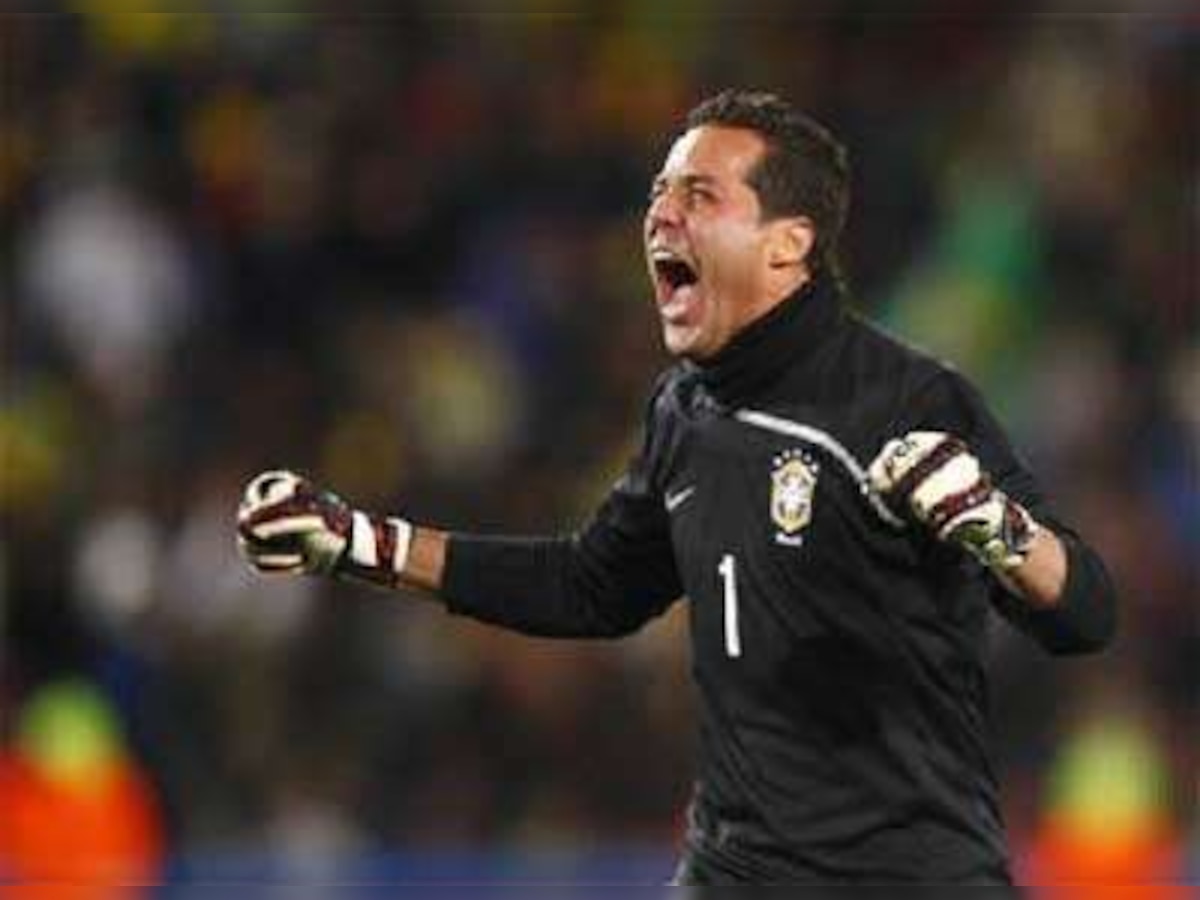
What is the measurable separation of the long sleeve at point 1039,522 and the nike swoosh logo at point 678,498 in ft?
1.43

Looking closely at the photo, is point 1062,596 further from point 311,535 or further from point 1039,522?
point 311,535

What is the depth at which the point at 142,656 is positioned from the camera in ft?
31.9

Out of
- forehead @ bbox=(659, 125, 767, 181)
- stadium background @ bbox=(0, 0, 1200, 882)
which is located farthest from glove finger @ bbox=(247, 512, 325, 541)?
stadium background @ bbox=(0, 0, 1200, 882)

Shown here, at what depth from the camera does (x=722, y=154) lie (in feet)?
17.4

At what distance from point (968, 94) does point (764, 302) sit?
22.6 ft

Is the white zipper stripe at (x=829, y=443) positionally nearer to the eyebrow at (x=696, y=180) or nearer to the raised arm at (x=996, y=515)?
the raised arm at (x=996, y=515)

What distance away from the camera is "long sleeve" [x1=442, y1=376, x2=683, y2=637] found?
18.1 feet

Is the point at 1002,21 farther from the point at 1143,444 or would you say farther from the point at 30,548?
the point at 30,548

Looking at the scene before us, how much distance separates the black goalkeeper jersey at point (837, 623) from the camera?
5.05 m

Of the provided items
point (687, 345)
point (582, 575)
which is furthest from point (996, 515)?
point (582, 575)

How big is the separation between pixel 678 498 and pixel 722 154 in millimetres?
546

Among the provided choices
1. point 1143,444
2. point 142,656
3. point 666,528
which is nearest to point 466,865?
point 142,656

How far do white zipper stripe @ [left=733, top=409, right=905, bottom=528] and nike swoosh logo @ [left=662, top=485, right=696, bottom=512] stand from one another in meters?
0.14

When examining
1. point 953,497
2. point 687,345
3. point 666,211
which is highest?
point 666,211
